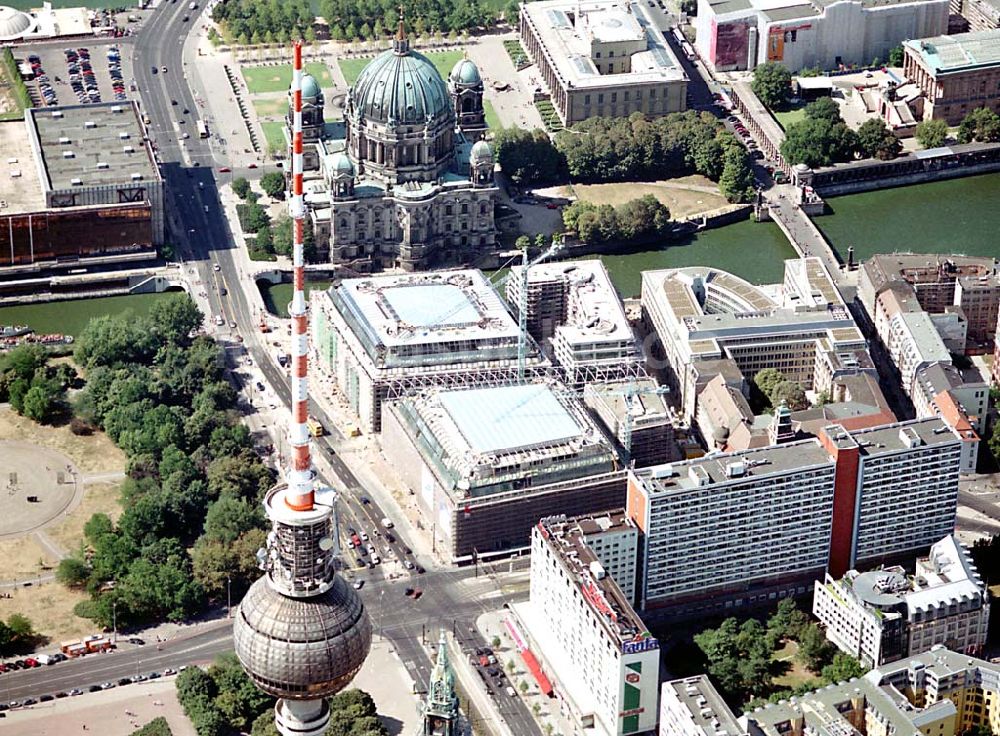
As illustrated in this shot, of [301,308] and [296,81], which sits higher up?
[296,81]
